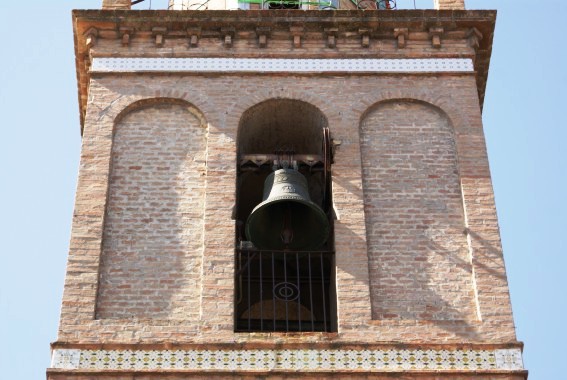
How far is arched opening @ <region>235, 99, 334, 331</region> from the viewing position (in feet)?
60.8

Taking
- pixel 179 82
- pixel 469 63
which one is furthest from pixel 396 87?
pixel 179 82

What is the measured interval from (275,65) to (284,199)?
2.72 meters

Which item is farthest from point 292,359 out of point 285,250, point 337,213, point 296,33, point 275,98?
point 296,33

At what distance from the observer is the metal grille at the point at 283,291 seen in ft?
60.6

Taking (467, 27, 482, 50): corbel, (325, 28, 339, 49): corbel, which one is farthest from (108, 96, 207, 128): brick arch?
(467, 27, 482, 50): corbel

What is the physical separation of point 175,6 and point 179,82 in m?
2.54

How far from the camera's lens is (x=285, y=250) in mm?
18547

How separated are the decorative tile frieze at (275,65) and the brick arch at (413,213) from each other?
24.4 inches

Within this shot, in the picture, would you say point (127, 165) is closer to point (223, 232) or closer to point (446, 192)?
point (223, 232)

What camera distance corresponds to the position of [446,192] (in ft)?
62.4

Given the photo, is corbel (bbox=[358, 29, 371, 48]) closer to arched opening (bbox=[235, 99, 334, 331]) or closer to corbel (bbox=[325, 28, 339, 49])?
corbel (bbox=[325, 28, 339, 49])

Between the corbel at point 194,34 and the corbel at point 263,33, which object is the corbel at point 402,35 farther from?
the corbel at point 194,34

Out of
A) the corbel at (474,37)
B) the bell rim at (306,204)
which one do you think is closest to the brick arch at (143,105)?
the bell rim at (306,204)

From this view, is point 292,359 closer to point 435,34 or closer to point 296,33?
point 296,33
